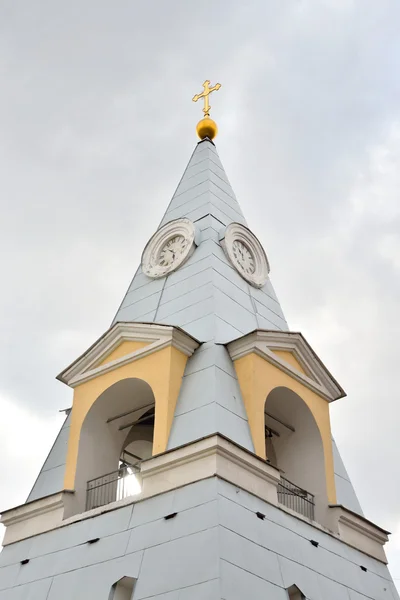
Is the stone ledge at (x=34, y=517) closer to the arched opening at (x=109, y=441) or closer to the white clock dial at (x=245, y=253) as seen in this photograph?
the arched opening at (x=109, y=441)

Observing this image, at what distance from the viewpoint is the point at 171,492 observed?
13.5 m

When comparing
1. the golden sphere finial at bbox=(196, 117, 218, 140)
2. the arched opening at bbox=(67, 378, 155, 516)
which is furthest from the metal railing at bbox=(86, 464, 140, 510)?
the golden sphere finial at bbox=(196, 117, 218, 140)

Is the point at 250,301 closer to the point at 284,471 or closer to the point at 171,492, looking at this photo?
the point at 284,471

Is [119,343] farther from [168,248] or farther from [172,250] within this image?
[168,248]

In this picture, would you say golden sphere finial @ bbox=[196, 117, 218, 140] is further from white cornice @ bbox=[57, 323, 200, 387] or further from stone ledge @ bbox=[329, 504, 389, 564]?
stone ledge @ bbox=[329, 504, 389, 564]

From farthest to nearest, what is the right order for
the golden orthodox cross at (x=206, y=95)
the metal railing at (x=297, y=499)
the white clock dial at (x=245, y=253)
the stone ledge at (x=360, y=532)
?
1. the golden orthodox cross at (x=206, y=95)
2. the white clock dial at (x=245, y=253)
3. the metal railing at (x=297, y=499)
4. the stone ledge at (x=360, y=532)

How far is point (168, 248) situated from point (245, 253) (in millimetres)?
1794

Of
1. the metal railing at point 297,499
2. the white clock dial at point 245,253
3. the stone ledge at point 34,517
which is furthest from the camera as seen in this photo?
the white clock dial at point 245,253

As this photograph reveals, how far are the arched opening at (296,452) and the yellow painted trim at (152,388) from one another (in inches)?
86.0

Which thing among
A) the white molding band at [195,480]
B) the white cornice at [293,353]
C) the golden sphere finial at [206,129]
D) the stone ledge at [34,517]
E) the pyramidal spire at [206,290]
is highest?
the golden sphere finial at [206,129]

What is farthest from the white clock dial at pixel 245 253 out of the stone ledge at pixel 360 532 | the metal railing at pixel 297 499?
the stone ledge at pixel 360 532

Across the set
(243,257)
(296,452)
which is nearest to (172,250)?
(243,257)

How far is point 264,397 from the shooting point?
50.4 ft

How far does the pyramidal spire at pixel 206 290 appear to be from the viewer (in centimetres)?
1681
